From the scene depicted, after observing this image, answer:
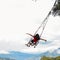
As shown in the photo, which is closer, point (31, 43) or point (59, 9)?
point (59, 9)

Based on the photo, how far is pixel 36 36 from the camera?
3084 cm

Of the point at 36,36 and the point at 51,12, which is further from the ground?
the point at 36,36

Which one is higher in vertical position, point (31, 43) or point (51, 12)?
point (31, 43)

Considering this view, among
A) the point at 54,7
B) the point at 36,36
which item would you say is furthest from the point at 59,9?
the point at 36,36

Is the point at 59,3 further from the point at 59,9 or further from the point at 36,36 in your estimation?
the point at 36,36

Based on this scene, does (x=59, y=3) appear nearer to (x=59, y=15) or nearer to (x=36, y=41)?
(x=59, y=15)

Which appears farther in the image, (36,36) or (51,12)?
(36,36)

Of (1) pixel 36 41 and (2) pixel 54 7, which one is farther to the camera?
(1) pixel 36 41

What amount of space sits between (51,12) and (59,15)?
5.24 ft

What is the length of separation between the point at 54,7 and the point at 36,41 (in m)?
6.30

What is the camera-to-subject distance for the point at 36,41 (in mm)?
A: 30797

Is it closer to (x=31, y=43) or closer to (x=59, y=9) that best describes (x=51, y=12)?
(x=59, y=9)

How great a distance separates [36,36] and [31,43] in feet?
4.38

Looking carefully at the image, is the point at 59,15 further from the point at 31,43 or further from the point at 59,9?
the point at 31,43
